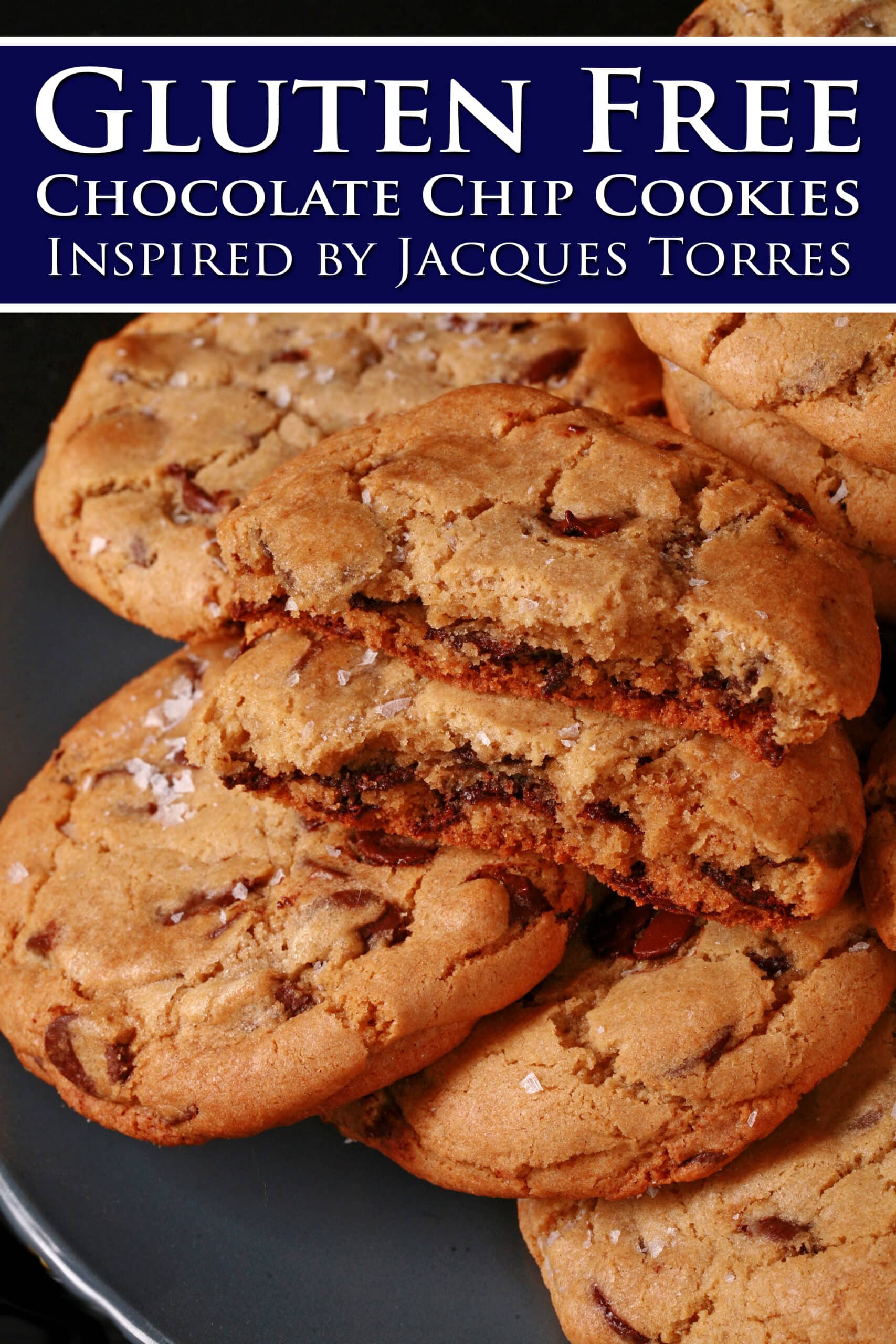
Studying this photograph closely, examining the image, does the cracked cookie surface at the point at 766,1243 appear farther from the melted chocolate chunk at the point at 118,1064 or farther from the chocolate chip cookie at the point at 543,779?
the melted chocolate chunk at the point at 118,1064

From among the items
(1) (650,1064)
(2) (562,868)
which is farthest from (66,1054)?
(1) (650,1064)

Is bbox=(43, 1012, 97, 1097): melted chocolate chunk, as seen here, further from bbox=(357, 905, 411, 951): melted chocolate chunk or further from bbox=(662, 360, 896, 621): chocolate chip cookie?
bbox=(662, 360, 896, 621): chocolate chip cookie

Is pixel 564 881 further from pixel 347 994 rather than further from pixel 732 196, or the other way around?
Result: pixel 732 196

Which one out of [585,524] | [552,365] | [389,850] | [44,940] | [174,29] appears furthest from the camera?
[174,29]

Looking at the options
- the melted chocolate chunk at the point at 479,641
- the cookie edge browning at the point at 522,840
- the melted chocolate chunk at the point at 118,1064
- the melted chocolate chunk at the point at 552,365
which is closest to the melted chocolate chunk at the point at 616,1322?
the cookie edge browning at the point at 522,840

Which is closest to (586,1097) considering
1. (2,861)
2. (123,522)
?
(2,861)

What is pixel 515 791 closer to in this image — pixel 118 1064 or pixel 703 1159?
pixel 703 1159
